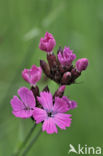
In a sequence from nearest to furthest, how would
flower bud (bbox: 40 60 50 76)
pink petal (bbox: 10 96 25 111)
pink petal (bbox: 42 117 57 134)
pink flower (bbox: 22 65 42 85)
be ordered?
pink petal (bbox: 42 117 57 134) < pink petal (bbox: 10 96 25 111) < pink flower (bbox: 22 65 42 85) < flower bud (bbox: 40 60 50 76)

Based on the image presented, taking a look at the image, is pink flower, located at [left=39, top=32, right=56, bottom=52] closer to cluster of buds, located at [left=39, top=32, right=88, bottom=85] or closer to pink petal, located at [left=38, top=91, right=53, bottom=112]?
cluster of buds, located at [left=39, top=32, right=88, bottom=85]

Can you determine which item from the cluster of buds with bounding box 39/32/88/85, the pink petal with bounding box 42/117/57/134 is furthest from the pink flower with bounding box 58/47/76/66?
the pink petal with bounding box 42/117/57/134

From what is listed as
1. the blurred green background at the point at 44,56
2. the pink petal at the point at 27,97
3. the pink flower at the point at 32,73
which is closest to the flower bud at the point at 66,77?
the pink flower at the point at 32,73

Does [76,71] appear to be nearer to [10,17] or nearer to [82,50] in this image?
[82,50]

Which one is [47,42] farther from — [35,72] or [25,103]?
[25,103]

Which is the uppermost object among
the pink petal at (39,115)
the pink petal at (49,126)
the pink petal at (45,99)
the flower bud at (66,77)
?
the flower bud at (66,77)

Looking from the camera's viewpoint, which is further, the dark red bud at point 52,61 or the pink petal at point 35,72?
the dark red bud at point 52,61

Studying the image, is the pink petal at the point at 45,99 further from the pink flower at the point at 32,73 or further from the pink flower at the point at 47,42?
the pink flower at the point at 47,42

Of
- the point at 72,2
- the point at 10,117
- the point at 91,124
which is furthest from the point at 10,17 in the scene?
the point at 91,124
